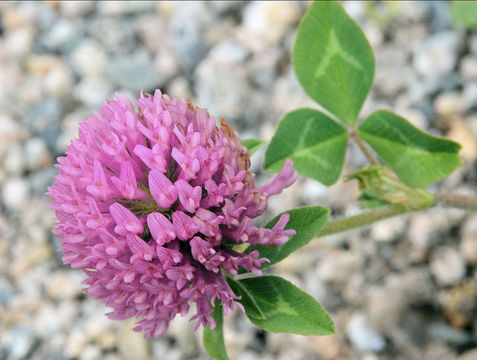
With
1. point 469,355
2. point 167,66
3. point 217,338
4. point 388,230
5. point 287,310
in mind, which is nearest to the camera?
point 287,310

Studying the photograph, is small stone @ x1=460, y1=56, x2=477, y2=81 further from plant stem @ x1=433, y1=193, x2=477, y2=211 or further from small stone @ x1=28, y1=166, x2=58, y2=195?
small stone @ x1=28, y1=166, x2=58, y2=195

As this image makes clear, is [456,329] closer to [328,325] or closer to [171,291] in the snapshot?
[328,325]

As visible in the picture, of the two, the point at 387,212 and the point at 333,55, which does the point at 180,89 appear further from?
the point at 387,212

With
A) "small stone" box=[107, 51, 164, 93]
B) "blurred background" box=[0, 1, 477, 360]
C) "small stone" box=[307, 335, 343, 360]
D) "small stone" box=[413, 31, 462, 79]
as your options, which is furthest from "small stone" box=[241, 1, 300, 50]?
"small stone" box=[307, 335, 343, 360]

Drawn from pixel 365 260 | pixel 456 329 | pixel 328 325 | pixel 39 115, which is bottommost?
pixel 456 329

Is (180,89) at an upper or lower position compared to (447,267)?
upper

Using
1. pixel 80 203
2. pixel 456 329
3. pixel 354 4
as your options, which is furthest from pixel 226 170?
pixel 354 4

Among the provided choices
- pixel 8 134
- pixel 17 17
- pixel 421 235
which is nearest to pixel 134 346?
pixel 421 235
